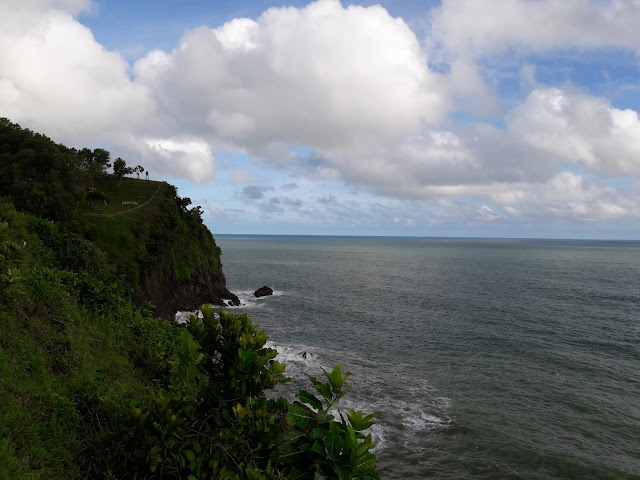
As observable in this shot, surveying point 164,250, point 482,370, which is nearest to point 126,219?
point 164,250

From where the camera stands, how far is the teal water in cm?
2300

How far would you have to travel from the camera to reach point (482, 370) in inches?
1414

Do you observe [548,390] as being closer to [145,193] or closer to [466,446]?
[466,446]

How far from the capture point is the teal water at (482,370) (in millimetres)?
23000

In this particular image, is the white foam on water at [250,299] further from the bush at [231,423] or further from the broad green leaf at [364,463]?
the broad green leaf at [364,463]

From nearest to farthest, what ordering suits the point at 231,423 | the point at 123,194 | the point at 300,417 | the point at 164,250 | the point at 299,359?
the point at 300,417
the point at 231,423
the point at 299,359
the point at 164,250
the point at 123,194

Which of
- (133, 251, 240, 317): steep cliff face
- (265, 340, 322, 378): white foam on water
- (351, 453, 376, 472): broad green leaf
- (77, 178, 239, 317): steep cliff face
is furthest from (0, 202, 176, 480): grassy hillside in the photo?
(77, 178, 239, 317): steep cliff face

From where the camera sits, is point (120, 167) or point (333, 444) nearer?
point (333, 444)

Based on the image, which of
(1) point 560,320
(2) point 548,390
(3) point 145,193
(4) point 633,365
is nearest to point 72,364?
(2) point 548,390

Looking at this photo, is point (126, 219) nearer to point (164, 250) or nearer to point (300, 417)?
point (164, 250)

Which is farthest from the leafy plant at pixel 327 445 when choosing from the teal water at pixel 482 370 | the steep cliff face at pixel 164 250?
the steep cliff face at pixel 164 250

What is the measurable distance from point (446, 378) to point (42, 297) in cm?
3199

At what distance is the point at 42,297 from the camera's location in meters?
13.2

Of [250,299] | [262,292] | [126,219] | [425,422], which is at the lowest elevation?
[425,422]
